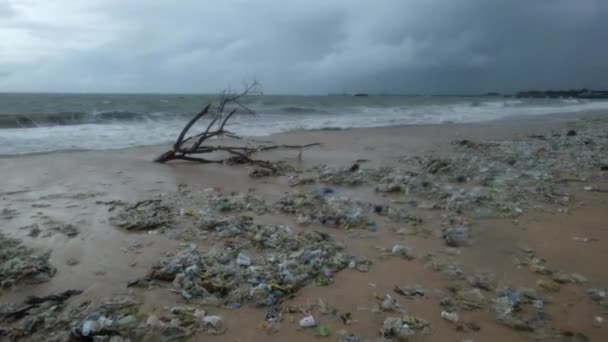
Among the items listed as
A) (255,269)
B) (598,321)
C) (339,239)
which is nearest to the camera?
(598,321)

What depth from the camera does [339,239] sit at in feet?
13.3

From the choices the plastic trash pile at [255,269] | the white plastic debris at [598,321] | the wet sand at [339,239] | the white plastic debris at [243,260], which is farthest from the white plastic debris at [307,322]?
the white plastic debris at [598,321]

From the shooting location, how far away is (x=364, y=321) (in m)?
2.59

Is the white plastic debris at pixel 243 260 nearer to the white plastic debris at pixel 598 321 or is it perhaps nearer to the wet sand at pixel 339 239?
the wet sand at pixel 339 239

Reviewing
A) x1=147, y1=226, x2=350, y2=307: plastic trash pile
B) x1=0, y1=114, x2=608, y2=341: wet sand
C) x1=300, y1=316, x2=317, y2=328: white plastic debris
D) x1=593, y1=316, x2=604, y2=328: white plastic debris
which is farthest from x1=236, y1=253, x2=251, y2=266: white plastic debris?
x1=593, y1=316, x2=604, y2=328: white plastic debris

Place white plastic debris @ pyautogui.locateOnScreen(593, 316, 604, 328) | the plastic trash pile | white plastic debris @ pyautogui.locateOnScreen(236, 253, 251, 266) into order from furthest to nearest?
white plastic debris @ pyautogui.locateOnScreen(236, 253, 251, 266)
the plastic trash pile
white plastic debris @ pyautogui.locateOnScreen(593, 316, 604, 328)

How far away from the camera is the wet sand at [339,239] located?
2588mm

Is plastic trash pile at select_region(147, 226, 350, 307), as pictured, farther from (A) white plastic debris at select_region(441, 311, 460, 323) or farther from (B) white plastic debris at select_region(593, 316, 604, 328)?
(B) white plastic debris at select_region(593, 316, 604, 328)

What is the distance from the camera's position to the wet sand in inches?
Answer: 102

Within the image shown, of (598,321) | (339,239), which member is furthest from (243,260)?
(598,321)

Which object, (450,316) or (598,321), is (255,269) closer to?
(450,316)

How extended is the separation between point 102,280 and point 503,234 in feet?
14.0

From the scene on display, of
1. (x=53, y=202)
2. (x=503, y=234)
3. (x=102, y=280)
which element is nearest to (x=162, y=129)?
(x=53, y=202)

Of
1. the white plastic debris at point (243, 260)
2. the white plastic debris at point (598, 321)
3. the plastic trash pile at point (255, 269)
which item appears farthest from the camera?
the white plastic debris at point (243, 260)
